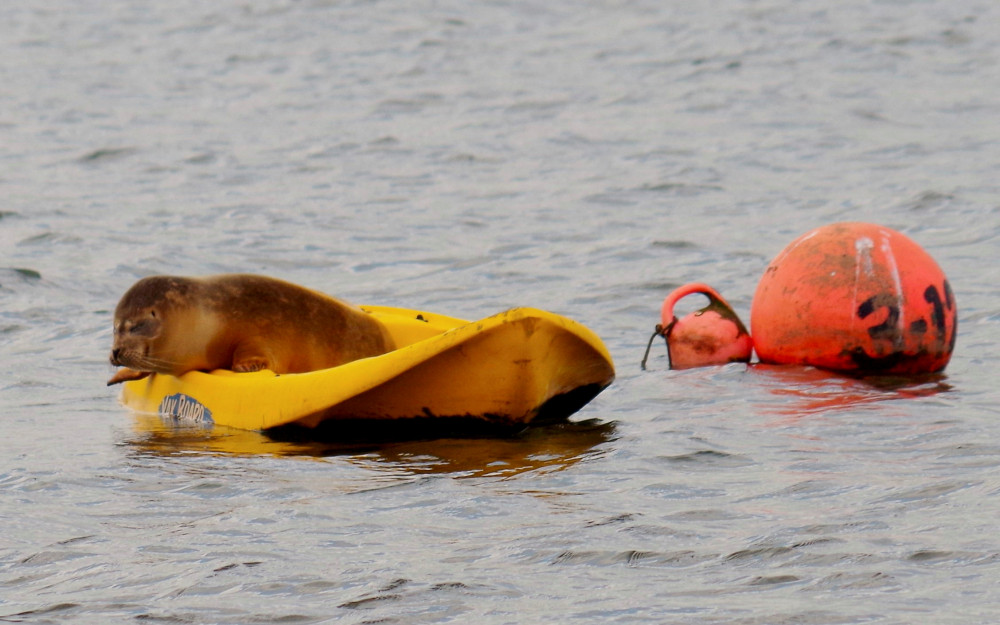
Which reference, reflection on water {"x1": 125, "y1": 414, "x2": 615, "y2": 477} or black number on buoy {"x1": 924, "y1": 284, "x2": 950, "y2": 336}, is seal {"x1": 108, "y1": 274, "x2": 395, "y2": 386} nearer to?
reflection on water {"x1": 125, "y1": 414, "x2": 615, "y2": 477}

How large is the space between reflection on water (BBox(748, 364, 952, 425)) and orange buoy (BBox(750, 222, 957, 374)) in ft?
0.29

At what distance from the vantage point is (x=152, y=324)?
789cm

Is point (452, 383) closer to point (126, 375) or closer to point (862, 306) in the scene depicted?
point (126, 375)

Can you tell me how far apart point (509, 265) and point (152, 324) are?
5.62 meters

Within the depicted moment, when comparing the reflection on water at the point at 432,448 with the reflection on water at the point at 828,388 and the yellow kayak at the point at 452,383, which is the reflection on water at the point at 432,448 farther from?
the reflection on water at the point at 828,388

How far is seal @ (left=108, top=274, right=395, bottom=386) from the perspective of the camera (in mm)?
7910

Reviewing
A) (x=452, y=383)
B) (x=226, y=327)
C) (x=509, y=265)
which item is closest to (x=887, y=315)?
(x=452, y=383)

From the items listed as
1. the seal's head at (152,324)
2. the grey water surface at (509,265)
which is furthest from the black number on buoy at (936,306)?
the seal's head at (152,324)

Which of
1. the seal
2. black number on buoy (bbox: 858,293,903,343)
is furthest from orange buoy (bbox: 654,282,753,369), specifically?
the seal

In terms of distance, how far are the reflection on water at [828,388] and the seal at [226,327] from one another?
91.0 inches

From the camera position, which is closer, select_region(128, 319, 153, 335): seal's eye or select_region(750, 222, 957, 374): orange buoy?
select_region(128, 319, 153, 335): seal's eye

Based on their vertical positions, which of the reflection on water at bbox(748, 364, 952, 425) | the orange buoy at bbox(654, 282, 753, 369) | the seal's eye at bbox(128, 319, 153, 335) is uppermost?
the seal's eye at bbox(128, 319, 153, 335)

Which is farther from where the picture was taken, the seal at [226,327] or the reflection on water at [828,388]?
the seal at [226,327]

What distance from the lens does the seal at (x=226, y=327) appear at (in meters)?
7.91
